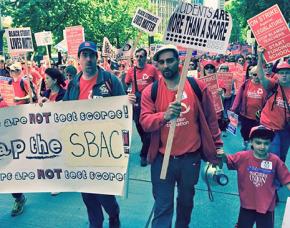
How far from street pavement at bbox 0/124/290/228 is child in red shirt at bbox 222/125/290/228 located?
2.66 feet

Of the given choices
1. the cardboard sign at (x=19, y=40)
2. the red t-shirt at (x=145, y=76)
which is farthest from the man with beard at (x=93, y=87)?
the red t-shirt at (x=145, y=76)

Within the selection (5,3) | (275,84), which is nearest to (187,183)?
(275,84)

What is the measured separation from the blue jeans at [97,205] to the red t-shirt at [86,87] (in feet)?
3.28

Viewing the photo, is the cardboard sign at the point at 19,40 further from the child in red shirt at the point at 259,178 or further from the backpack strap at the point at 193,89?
the child in red shirt at the point at 259,178

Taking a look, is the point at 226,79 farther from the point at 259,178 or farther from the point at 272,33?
the point at 259,178

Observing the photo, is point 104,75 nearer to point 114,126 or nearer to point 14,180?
point 114,126

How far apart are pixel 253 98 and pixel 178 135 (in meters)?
3.41

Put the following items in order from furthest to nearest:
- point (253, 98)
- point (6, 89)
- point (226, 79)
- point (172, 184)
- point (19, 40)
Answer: point (226, 79) → point (6, 89) → point (253, 98) → point (19, 40) → point (172, 184)

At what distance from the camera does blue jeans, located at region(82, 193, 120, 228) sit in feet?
12.9

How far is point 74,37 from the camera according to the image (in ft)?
30.1

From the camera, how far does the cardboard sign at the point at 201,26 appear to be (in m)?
3.18

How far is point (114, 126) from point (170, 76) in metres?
0.80

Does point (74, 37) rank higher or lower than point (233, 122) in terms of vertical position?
higher

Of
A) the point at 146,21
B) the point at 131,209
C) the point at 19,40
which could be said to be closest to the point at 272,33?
the point at 131,209
